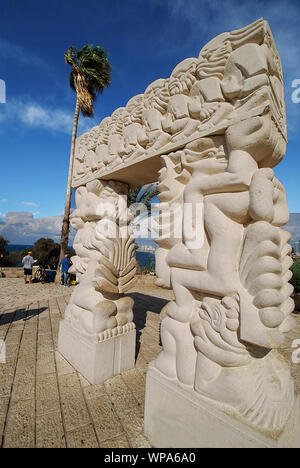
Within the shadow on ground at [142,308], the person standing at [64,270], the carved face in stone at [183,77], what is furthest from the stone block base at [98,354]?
the person standing at [64,270]

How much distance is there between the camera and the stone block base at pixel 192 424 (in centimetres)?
129

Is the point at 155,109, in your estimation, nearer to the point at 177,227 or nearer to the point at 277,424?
the point at 177,227

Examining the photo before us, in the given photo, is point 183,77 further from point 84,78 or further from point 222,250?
point 84,78

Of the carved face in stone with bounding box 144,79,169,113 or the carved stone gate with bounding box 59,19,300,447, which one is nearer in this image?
the carved stone gate with bounding box 59,19,300,447

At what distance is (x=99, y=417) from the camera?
1.89 metres

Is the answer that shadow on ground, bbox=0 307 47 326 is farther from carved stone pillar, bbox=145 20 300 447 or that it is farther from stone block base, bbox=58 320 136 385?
carved stone pillar, bbox=145 20 300 447

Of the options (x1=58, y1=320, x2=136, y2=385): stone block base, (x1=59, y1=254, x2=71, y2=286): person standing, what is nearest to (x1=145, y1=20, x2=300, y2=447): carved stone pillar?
(x1=58, y1=320, x2=136, y2=385): stone block base

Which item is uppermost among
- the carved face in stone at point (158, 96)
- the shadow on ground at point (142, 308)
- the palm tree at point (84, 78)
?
the palm tree at point (84, 78)

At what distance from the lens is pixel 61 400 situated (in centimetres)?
209

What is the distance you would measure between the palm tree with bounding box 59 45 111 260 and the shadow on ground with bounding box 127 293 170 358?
520cm

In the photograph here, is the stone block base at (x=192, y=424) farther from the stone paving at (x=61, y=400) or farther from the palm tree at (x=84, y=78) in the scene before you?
the palm tree at (x=84, y=78)

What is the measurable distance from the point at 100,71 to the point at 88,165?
33.0 ft

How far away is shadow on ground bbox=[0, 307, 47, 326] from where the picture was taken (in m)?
4.32

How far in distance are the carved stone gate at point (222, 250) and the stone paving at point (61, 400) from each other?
0.75 ft
